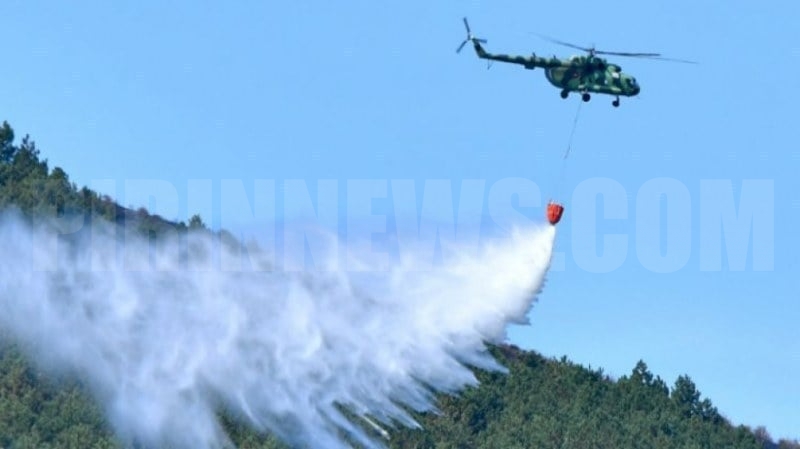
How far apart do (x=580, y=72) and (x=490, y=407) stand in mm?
45367

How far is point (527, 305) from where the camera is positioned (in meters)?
74.7

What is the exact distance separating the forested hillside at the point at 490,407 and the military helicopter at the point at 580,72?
1862 centimetres

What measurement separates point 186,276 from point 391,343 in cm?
829

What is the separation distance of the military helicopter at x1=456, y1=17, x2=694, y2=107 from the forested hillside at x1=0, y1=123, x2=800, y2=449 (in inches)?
733

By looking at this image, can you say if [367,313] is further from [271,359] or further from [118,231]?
[118,231]

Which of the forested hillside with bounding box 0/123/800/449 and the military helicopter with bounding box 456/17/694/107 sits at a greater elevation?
the military helicopter with bounding box 456/17/694/107

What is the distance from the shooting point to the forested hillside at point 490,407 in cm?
9150

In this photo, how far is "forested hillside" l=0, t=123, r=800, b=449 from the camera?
300ft

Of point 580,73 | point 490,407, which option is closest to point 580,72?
point 580,73

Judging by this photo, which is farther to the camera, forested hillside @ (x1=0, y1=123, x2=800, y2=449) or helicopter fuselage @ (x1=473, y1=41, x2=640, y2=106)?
forested hillside @ (x1=0, y1=123, x2=800, y2=449)

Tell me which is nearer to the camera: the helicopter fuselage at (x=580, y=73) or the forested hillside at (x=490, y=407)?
the helicopter fuselage at (x=580, y=73)

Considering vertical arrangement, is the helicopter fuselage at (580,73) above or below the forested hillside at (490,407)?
above

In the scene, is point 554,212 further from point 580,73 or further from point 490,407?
point 490,407

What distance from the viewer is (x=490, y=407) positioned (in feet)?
391
